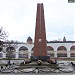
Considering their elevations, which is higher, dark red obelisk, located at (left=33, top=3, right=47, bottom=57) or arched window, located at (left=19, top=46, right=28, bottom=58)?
dark red obelisk, located at (left=33, top=3, right=47, bottom=57)

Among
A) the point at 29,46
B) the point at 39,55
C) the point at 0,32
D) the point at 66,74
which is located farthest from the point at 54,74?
the point at 29,46

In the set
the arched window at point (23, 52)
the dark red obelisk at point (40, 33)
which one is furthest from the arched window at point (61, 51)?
the dark red obelisk at point (40, 33)

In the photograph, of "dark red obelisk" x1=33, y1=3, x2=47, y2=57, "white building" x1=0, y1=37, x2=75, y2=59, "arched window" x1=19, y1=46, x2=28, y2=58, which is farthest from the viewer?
"arched window" x1=19, y1=46, x2=28, y2=58

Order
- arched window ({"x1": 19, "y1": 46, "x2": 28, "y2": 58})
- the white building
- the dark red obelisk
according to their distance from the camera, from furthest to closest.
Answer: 1. arched window ({"x1": 19, "y1": 46, "x2": 28, "y2": 58})
2. the white building
3. the dark red obelisk

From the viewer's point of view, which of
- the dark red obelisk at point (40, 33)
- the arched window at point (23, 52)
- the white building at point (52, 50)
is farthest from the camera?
the arched window at point (23, 52)

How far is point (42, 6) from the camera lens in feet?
81.7

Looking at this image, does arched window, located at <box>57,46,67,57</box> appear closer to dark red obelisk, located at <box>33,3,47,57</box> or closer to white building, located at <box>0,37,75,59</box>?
white building, located at <box>0,37,75,59</box>

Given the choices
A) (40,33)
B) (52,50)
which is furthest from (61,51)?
(40,33)

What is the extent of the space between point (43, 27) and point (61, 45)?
21.9m

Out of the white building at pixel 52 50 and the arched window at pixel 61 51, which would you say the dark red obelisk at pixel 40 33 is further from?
the arched window at pixel 61 51

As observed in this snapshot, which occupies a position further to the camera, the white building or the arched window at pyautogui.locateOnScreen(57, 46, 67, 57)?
the arched window at pyautogui.locateOnScreen(57, 46, 67, 57)

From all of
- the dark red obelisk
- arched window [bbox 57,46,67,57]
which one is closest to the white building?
arched window [bbox 57,46,67,57]

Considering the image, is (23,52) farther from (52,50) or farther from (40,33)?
(40,33)

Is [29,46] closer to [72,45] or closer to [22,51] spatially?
[22,51]
